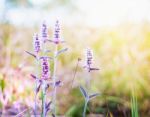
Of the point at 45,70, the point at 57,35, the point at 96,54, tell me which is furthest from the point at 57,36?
the point at 96,54

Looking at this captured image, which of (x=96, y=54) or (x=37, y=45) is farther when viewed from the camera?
(x=96, y=54)

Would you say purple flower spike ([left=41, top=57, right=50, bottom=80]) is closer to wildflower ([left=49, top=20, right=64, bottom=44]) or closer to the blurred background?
wildflower ([left=49, top=20, right=64, bottom=44])

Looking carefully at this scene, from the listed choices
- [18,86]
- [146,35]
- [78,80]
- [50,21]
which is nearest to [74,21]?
[50,21]

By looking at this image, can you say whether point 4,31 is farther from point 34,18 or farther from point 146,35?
point 146,35

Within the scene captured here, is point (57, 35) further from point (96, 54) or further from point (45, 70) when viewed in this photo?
point (96, 54)

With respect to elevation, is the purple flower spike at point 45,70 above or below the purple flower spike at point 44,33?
below

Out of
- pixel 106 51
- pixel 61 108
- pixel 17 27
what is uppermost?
pixel 17 27

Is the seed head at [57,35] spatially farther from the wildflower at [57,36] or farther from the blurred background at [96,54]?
the blurred background at [96,54]

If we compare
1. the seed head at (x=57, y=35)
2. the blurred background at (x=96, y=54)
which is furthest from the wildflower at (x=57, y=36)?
Result: the blurred background at (x=96, y=54)
